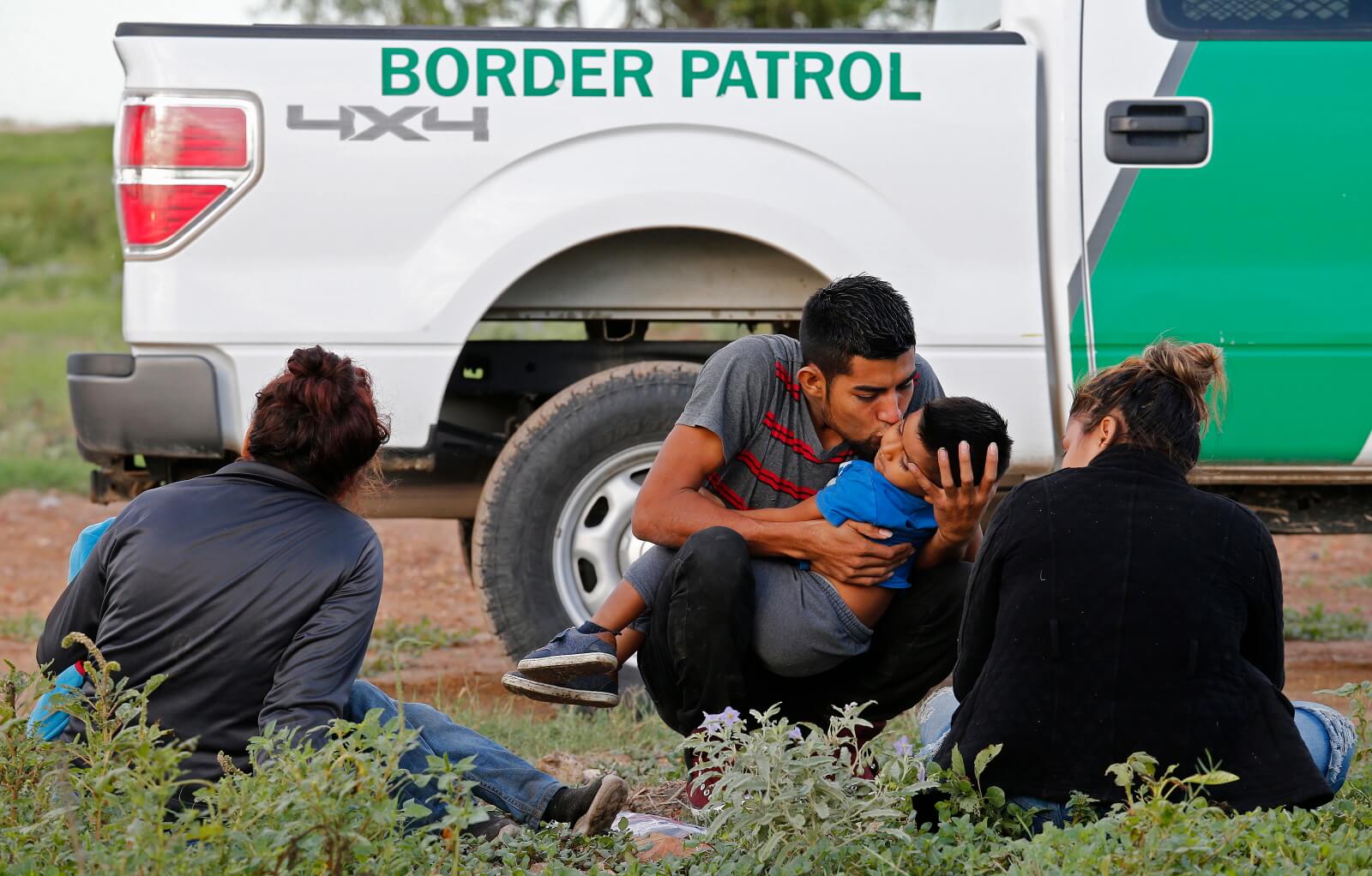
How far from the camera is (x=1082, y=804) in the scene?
2.71m

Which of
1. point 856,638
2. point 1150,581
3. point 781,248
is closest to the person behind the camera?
point 1150,581

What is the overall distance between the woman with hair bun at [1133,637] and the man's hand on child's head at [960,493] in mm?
370

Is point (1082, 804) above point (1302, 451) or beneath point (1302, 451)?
beneath

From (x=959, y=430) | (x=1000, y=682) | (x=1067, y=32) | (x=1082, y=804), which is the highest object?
(x=1067, y=32)

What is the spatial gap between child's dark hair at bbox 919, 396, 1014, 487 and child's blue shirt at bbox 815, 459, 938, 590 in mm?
151

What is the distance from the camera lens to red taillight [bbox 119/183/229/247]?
4.18 m

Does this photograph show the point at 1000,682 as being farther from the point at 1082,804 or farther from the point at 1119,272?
the point at 1119,272

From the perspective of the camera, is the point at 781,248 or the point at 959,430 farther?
the point at 781,248

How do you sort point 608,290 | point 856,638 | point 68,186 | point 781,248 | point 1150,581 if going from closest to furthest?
point 1150,581, point 856,638, point 781,248, point 608,290, point 68,186

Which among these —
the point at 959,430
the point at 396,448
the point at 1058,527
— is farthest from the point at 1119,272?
the point at 396,448

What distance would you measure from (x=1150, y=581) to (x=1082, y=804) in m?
0.43

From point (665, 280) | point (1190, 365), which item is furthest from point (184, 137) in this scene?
point (1190, 365)

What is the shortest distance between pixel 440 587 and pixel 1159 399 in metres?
5.45

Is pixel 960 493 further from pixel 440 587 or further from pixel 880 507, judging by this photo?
pixel 440 587
